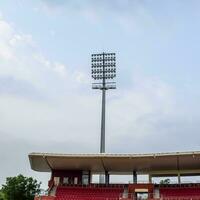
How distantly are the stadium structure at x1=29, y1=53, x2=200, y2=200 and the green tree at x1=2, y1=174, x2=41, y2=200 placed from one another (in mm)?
4664

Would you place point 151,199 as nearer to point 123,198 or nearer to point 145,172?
point 123,198

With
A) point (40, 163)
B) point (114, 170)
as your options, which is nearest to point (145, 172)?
point (114, 170)

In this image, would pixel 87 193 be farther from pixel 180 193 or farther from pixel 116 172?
pixel 180 193

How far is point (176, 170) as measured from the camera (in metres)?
39.9

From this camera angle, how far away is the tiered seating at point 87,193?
3719 centimetres

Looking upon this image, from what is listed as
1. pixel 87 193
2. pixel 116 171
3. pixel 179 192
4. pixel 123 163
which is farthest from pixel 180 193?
pixel 87 193

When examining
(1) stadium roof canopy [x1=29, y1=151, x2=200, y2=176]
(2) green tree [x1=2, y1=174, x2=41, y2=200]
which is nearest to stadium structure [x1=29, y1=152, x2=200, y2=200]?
(1) stadium roof canopy [x1=29, y1=151, x2=200, y2=176]

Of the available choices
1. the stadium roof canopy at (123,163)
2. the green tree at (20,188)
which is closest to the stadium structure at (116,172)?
the stadium roof canopy at (123,163)

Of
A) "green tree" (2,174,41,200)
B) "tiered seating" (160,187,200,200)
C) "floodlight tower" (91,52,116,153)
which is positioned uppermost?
"floodlight tower" (91,52,116,153)

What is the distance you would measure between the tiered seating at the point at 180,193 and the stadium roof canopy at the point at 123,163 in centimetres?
233

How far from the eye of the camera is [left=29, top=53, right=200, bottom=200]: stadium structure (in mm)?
35844

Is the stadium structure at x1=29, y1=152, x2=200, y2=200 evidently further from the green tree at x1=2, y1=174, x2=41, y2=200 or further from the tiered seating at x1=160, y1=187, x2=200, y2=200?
the green tree at x1=2, y1=174, x2=41, y2=200

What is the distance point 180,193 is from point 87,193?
342 inches

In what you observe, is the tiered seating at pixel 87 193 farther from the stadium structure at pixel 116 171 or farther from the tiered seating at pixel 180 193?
the tiered seating at pixel 180 193
